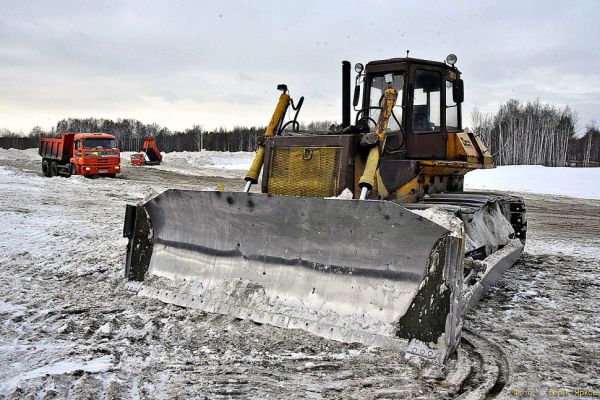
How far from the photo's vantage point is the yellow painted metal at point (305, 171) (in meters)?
5.37

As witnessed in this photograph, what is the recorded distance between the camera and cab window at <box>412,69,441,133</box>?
6.39m

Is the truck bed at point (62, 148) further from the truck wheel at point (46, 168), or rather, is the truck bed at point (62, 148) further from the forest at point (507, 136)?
the forest at point (507, 136)

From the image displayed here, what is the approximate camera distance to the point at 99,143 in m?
23.2

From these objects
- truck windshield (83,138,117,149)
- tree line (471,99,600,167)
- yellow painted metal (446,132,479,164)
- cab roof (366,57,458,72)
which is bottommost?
yellow painted metal (446,132,479,164)

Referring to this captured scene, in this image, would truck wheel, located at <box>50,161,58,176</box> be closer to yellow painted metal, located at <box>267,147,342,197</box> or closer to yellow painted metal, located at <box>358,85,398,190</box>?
yellow painted metal, located at <box>267,147,342,197</box>

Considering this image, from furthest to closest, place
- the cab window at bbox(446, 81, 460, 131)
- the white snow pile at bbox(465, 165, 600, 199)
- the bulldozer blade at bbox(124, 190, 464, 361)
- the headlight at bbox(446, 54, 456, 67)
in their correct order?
the white snow pile at bbox(465, 165, 600, 199) → the cab window at bbox(446, 81, 460, 131) → the headlight at bbox(446, 54, 456, 67) → the bulldozer blade at bbox(124, 190, 464, 361)

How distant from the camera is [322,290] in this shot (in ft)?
13.8

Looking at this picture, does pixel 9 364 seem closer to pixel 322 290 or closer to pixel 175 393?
pixel 175 393

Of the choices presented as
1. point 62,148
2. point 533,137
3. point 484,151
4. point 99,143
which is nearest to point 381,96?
point 484,151

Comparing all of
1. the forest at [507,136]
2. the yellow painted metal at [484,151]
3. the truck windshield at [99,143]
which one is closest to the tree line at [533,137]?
the forest at [507,136]

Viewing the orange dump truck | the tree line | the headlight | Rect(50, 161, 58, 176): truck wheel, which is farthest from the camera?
the tree line

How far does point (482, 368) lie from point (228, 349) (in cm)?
177

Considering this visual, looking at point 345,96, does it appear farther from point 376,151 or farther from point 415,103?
point 376,151

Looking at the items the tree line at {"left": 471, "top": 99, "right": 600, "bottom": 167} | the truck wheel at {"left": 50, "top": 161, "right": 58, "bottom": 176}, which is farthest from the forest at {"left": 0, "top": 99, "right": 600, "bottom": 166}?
the truck wheel at {"left": 50, "top": 161, "right": 58, "bottom": 176}
